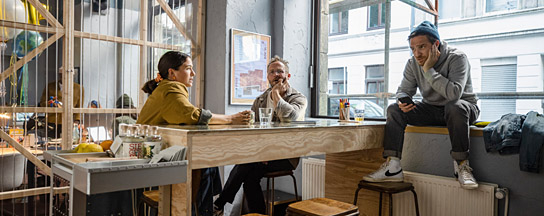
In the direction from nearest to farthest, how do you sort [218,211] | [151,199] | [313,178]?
[151,199] → [218,211] → [313,178]

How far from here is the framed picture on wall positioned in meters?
3.43

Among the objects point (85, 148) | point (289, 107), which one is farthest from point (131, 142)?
point (289, 107)

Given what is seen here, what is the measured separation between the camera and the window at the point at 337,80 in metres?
3.64

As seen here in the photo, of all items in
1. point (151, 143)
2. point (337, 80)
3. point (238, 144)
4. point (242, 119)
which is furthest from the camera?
point (337, 80)

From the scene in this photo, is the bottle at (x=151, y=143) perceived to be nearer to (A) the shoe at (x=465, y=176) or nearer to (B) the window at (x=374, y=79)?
(A) the shoe at (x=465, y=176)

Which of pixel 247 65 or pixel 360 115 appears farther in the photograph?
pixel 247 65

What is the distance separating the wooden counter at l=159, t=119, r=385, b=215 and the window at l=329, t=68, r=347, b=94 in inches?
60.5

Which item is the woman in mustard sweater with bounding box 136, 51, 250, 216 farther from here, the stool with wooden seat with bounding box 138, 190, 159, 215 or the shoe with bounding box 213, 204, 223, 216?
the shoe with bounding box 213, 204, 223, 216

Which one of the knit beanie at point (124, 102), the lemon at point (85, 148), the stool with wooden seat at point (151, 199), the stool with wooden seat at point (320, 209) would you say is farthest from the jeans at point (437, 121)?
the knit beanie at point (124, 102)

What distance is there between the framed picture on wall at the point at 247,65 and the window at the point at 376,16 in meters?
0.92

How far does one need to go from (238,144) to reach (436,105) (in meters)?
1.43

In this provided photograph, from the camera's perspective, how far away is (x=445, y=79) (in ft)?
7.45

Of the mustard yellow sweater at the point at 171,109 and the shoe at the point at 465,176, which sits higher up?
the mustard yellow sweater at the point at 171,109

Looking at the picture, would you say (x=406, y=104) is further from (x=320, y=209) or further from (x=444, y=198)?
(x=320, y=209)
